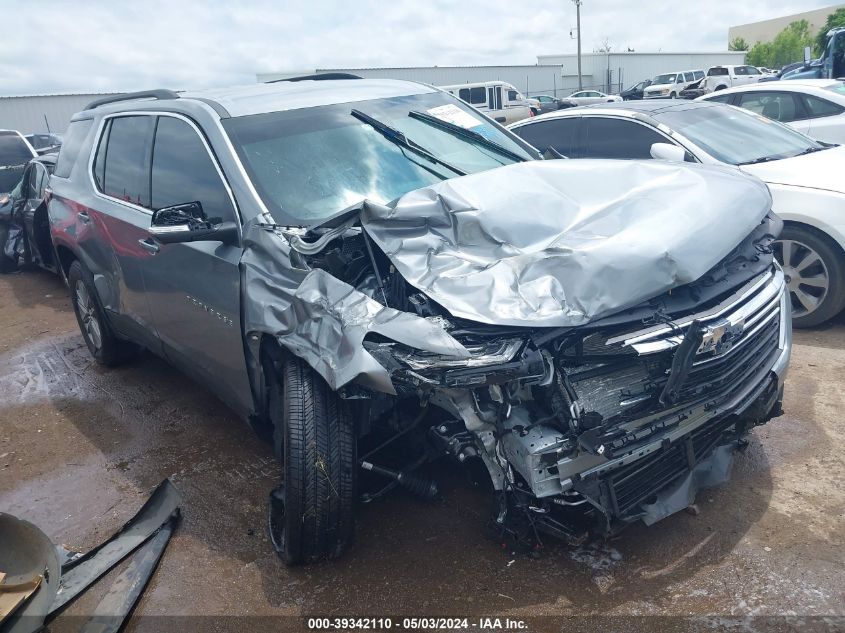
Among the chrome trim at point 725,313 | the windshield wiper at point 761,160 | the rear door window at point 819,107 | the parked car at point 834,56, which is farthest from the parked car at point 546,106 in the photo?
the chrome trim at point 725,313

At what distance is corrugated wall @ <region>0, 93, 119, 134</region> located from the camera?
102 feet

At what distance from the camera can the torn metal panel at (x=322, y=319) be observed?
2.40 meters

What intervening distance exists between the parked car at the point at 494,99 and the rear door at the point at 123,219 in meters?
20.2

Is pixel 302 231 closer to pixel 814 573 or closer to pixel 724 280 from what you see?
pixel 724 280

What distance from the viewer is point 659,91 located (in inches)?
1133

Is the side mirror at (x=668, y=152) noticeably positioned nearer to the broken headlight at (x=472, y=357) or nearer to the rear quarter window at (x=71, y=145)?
the broken headlight at (x=472, y=357)

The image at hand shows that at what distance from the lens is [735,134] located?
5883 millimetres

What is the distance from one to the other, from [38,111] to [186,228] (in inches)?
1357

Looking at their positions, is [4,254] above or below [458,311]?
below

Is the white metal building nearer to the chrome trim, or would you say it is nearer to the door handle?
the door handle

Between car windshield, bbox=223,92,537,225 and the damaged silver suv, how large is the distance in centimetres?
1

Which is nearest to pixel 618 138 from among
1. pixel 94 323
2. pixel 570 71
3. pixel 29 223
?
pixel 94 323

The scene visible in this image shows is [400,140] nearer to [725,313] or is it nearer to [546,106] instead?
[725,313]

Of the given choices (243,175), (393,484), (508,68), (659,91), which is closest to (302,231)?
(243,175)
